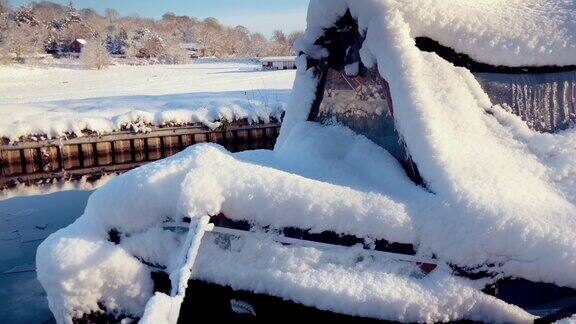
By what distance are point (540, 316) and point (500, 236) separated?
424mm

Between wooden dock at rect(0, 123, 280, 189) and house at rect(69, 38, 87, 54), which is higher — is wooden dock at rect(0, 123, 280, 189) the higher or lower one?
the lower one

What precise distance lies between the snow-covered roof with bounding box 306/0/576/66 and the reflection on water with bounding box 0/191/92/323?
3522 millimetres

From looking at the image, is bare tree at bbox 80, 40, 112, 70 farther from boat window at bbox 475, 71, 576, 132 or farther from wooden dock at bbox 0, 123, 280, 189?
boat window at bbox 475, 71, 576, 132

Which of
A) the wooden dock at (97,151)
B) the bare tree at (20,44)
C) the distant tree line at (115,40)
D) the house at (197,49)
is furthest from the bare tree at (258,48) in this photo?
the wooden dock at (97,151)

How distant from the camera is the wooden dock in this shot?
8430mm

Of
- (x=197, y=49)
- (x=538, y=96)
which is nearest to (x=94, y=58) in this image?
(x=197, y=49)

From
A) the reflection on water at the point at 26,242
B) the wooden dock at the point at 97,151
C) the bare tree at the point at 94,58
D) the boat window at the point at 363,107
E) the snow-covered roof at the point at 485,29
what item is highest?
the bare tree at the point at 94,58

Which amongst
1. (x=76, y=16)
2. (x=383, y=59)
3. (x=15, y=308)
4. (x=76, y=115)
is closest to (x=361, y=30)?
(x=383, y=59)

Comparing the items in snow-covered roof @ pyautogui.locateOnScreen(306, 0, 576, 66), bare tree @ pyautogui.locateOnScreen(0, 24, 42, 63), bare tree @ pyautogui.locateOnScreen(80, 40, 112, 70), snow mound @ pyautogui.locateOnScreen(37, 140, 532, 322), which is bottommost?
snow mound @ pyautogui.locateOnScreen(37, 140, 532, 322)

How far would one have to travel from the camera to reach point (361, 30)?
2959 mm

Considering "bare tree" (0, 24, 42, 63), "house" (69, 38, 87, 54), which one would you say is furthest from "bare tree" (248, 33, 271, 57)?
"bare tree" (0, 24, 42, 63)

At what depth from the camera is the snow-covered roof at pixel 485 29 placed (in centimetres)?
274

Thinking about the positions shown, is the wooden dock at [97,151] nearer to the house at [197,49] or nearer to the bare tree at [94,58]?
the bare tree at [94,58]

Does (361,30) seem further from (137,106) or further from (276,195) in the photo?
(137,106)
